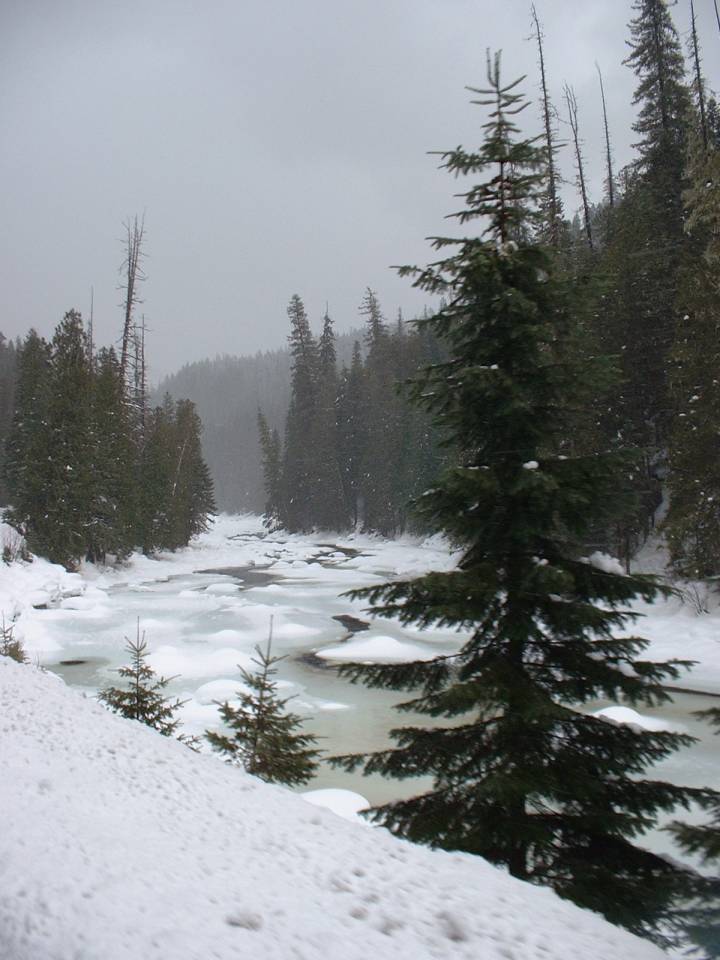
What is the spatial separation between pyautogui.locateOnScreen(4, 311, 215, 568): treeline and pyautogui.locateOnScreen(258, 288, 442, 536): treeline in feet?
65.2

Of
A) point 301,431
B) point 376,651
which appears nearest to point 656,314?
point 376,651

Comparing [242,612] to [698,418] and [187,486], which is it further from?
[187,486]

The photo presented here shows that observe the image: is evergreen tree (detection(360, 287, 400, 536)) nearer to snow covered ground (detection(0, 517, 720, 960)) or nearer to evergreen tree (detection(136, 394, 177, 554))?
evergreen tree (detection(136, 394, 177, 554))

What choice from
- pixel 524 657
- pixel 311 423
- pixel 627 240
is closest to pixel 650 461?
pixel 627 240

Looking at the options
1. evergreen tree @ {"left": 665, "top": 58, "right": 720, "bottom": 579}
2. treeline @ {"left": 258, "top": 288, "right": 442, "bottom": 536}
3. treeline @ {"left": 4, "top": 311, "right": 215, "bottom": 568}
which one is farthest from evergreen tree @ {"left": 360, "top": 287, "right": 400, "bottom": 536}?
evergreen tree @ {"left": 665, "top": 58, "right": 720, "bottom": 579}

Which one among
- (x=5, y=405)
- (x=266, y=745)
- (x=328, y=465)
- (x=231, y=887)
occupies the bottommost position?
(x=266, y=745)

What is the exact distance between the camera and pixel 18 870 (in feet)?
11.0

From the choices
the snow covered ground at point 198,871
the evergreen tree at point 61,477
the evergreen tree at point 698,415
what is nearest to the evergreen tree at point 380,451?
the evergreen tree at point 61,477

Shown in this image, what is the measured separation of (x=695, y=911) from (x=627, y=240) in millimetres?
29135

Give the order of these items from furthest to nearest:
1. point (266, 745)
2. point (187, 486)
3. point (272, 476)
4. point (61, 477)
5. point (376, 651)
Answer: point (272, 476)
point (187, 486)
point (61, 477)
point (376, 651)
point (266, 745)

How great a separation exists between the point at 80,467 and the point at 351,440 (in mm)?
33854

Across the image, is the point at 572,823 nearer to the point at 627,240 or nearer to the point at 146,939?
the point at 146,939

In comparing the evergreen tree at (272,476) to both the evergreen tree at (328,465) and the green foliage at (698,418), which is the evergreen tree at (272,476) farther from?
the green foliage at (698,418)

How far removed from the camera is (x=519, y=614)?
5008 millimetres
